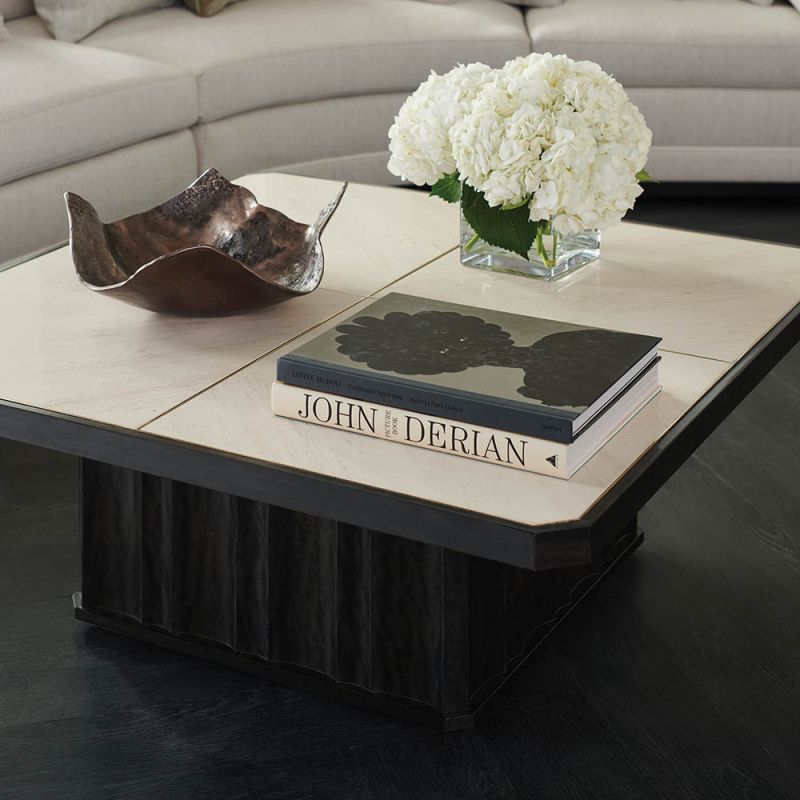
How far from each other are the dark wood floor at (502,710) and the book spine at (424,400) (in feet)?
1.49

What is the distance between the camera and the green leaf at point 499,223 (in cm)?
171

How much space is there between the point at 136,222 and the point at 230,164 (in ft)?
4.90

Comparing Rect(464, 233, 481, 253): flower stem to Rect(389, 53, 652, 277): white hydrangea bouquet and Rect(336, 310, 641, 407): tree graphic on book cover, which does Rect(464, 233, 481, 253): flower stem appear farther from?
Rect(336, 310, 641, 407): tree graphic on book cover

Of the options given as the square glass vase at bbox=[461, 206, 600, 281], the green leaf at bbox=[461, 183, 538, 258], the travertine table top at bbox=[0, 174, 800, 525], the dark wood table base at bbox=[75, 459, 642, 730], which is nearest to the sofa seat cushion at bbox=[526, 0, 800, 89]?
the travertine table top at bbox=[0, 174, 800, 525]

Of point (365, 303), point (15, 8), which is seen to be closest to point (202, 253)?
point (365, 303)

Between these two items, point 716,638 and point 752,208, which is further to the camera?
point 752,208

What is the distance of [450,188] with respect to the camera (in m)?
1.77

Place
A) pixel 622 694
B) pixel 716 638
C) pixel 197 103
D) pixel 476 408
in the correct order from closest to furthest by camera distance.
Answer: pixel 476 408 < pixel 622 694 < pixel 716 638 < pixel 197 103

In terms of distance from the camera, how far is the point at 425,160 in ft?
5.82

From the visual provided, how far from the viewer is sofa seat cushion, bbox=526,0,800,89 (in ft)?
11.6

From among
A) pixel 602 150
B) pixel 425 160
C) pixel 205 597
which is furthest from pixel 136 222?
pixel 602 150

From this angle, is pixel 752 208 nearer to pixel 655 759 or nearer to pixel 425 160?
pixel 425 160

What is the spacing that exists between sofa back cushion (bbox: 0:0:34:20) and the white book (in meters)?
2.27

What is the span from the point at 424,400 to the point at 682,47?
253cm
